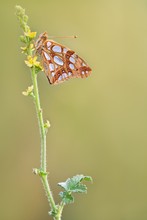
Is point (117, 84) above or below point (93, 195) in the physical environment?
above

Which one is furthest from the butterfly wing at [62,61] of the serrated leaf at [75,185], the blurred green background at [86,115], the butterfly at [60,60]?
the blurred green background at [86,115]

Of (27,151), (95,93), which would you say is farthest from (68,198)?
(95,93)

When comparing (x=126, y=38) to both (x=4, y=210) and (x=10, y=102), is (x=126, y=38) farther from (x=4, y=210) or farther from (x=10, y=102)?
(x=4, y=210)

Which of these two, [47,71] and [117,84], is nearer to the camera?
[47,71]

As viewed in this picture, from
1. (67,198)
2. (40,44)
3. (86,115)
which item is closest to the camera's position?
(67,198)

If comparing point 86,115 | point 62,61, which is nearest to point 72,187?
point 62,61

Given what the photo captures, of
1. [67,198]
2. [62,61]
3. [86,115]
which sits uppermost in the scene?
[86,115]

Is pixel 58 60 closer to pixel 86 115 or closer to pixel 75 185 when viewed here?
pixel 75 185
